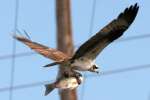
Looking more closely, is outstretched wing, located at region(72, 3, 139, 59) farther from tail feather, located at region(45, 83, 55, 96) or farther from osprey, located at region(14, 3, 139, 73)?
tail feather, located at region(45, 83, 55, 96)

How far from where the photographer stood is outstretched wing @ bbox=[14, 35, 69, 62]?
7.19ft

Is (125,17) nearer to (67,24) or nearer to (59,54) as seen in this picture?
(59,54)

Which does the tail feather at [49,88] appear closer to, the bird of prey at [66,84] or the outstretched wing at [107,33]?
the bird of prey at [66,84]

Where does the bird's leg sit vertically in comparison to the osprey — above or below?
below

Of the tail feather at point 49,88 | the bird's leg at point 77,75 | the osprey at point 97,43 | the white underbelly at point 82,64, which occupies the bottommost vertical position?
the tail feather at point 49,88

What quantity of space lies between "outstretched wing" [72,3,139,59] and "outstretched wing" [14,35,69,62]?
3.8 inches

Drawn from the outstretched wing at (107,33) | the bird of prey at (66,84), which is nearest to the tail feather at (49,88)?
the bird of prey at (66,84)

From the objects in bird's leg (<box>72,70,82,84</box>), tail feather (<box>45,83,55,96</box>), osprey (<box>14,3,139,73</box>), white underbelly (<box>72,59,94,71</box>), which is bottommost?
tail feather (<box>45,83,55,96</box>)

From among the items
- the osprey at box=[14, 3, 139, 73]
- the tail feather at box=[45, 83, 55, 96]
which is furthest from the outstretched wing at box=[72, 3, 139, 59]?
the tail feather at box=[45, 83, 55, 96]

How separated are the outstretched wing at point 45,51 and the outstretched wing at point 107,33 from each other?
0.10 metres

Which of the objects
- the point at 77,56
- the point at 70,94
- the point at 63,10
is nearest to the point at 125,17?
the point at 77,56

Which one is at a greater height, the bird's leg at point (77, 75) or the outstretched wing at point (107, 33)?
the outstretched wing at point (107, 33)

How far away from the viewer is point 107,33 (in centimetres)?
210

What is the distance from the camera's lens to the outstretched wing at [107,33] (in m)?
2.07
